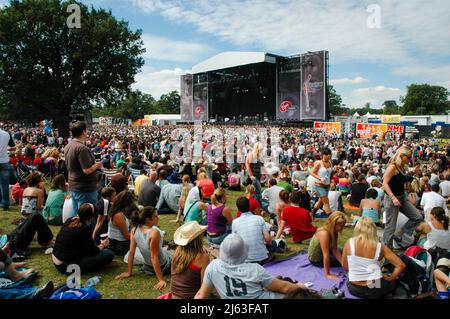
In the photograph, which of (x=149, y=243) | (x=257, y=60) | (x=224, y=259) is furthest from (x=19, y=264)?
(x=257, y=60)

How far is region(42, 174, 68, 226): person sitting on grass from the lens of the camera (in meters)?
6.24

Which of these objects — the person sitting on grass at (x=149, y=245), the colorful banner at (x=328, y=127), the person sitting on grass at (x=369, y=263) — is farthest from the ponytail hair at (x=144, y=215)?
the colorful banner at (x=328, y=127)

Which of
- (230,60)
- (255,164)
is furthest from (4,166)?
(230,60)

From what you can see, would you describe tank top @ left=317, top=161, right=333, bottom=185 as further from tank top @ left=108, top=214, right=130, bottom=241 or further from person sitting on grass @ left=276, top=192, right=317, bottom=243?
tank top @ left=108, top=214, right=130, bottom=241

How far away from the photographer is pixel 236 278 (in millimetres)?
2771

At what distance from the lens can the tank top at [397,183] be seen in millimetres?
4871

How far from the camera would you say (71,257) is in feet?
14.2

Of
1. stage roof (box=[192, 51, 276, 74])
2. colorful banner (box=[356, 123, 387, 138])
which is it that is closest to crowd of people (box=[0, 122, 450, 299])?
colorful banner (box=[356, 123, 387, 138])

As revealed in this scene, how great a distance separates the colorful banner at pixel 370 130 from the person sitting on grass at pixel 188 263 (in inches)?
1131

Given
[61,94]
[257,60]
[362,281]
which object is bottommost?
[362,281]

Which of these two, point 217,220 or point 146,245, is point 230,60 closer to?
point 217,220

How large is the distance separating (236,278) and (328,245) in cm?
190
